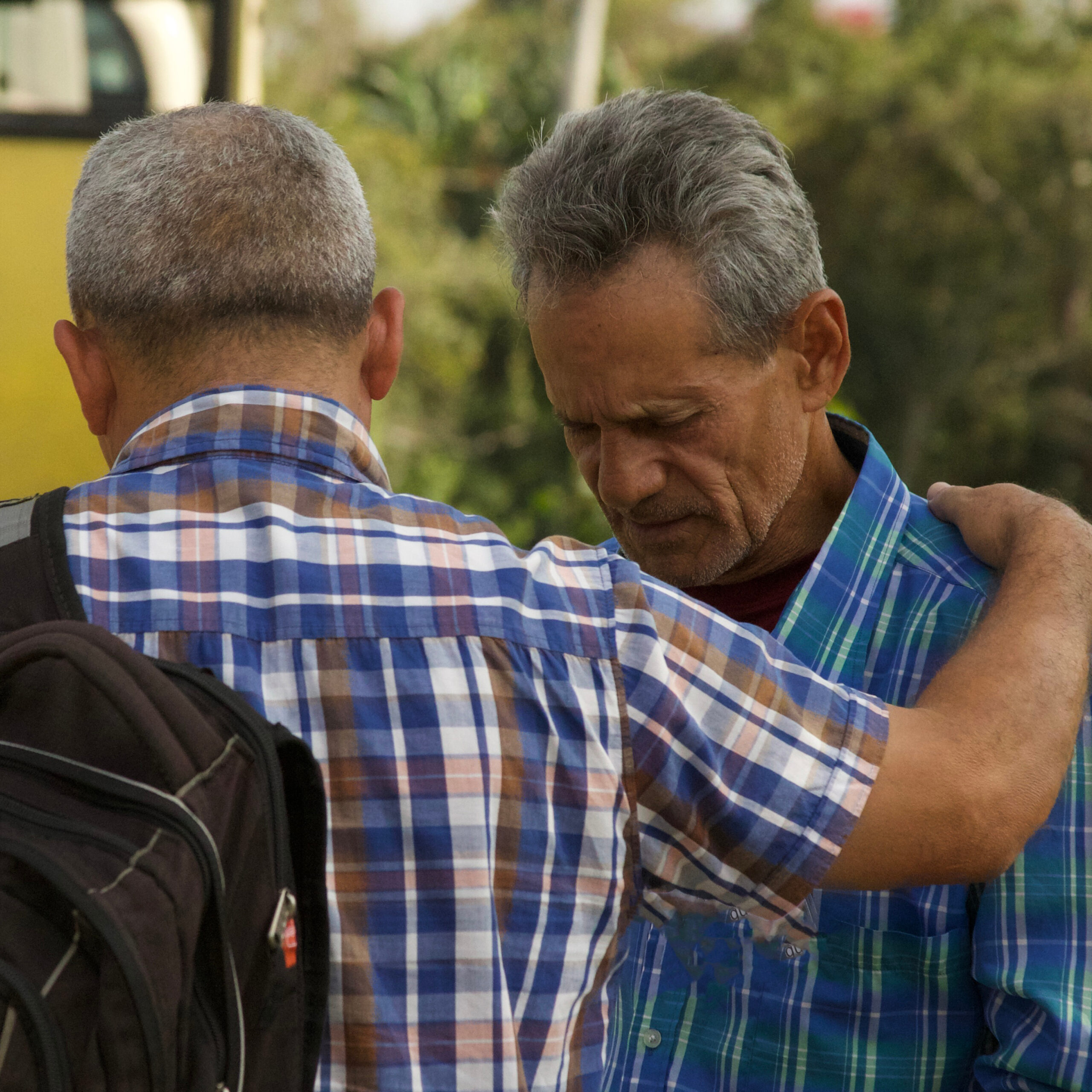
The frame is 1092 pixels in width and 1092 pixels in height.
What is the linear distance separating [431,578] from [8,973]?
1.79 ft

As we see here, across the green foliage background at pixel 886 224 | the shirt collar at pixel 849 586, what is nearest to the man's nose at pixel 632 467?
the shirt collar at pixel 849 586

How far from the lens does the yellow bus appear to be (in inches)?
231

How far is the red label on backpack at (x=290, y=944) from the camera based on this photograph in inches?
48.7

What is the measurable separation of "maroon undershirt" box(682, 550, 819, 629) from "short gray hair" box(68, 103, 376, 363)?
960 mm

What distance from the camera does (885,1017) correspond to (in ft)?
5.90

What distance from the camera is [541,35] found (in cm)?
3073

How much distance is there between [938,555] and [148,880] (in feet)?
4.29

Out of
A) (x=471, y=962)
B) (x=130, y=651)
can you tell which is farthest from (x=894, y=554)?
(x=130, y=651)

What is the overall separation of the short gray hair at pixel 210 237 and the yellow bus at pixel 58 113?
4.45 meters

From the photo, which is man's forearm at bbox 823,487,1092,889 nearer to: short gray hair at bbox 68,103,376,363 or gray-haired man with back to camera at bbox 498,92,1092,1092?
gray-haired man with back to camera at bbox 498,92,1092,1092

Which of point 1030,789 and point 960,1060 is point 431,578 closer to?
point 1030,789

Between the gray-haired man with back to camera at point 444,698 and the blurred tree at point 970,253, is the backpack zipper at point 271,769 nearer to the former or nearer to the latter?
the gray-haired man with back to camera at point 444,698

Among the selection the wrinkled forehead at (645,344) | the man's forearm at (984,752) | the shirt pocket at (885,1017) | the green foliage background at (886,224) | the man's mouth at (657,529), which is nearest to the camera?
the man's forearm at (984,752)

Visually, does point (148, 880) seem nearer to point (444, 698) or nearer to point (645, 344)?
point (444, 698)
